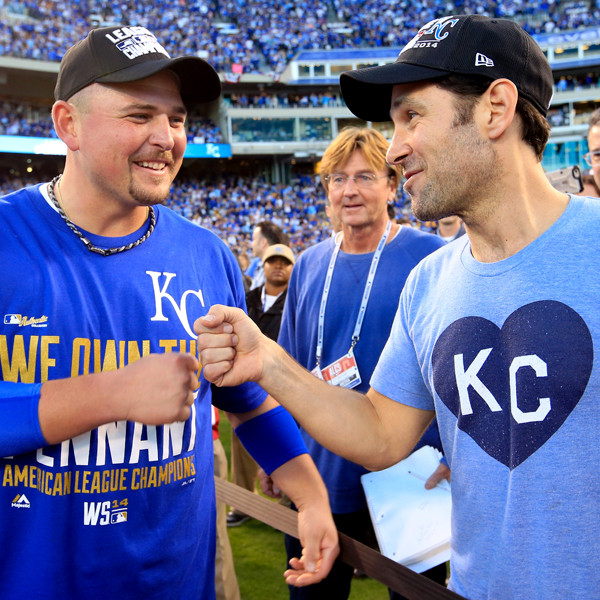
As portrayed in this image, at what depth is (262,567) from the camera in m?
4.05

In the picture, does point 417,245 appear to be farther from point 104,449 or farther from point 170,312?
point 104,449

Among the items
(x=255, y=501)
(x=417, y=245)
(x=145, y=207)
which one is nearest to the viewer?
(x=145, y=207)

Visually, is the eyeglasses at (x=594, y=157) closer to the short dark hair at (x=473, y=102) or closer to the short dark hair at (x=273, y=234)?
the short dark hair at (x=473, y=102)

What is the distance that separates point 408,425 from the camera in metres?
1.75

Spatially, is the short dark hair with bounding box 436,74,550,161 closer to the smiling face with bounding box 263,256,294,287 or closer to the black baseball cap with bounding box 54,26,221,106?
the black baseball cap with bounding box 54,26,221,106

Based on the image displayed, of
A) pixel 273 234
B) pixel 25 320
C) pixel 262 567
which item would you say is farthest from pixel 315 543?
pixel 273 234

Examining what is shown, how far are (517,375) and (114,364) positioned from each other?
3.34 ft

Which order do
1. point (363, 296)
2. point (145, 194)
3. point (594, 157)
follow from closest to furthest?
1. point (145, 194)
2. point (363, 296)
3. point (594, 157)

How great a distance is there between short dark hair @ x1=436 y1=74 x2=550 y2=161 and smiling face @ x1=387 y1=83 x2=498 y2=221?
0.05ft

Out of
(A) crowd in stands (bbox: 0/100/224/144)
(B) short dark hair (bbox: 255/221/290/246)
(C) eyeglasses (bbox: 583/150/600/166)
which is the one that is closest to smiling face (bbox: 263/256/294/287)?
(B) short dark hair (bbox: 255/221/290/246)

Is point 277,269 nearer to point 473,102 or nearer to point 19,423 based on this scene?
point 473,102

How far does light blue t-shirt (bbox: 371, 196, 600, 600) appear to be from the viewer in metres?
1.32

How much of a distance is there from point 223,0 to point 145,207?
133ft

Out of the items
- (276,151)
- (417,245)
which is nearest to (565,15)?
(276,151)
